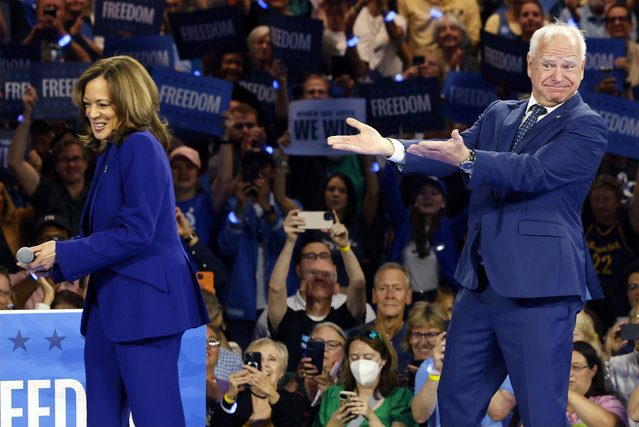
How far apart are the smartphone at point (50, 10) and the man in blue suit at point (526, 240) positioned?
13.5 feet

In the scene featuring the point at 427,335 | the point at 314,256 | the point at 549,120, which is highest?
the point at 549,120

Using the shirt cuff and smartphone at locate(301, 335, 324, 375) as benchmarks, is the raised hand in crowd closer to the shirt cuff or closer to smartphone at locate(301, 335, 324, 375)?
smartphone at locate(301, 335, 324, 375)

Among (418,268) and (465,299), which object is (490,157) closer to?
(465,299)

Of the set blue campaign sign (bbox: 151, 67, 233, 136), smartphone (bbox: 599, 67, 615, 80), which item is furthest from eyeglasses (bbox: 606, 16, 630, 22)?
blue campaign sign (bbox: 151, 67, 233, 136)

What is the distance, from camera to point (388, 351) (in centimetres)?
451

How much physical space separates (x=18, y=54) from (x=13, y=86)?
0.37 meters

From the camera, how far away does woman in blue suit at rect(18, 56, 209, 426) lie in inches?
102

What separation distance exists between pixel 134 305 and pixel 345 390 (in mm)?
2075

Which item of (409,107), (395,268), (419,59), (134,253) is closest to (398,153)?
(134,253)

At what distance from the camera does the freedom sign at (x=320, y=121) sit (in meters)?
5.75

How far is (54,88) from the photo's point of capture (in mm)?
5648

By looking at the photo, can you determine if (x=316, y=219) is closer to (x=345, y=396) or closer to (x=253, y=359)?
(x=253, y=359)

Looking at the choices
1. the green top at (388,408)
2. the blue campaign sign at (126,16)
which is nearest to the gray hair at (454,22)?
the blue campaign sign at (126,16)

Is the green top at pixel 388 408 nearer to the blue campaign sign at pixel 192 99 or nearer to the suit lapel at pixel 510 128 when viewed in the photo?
the suit lapel at pixel 510 128
